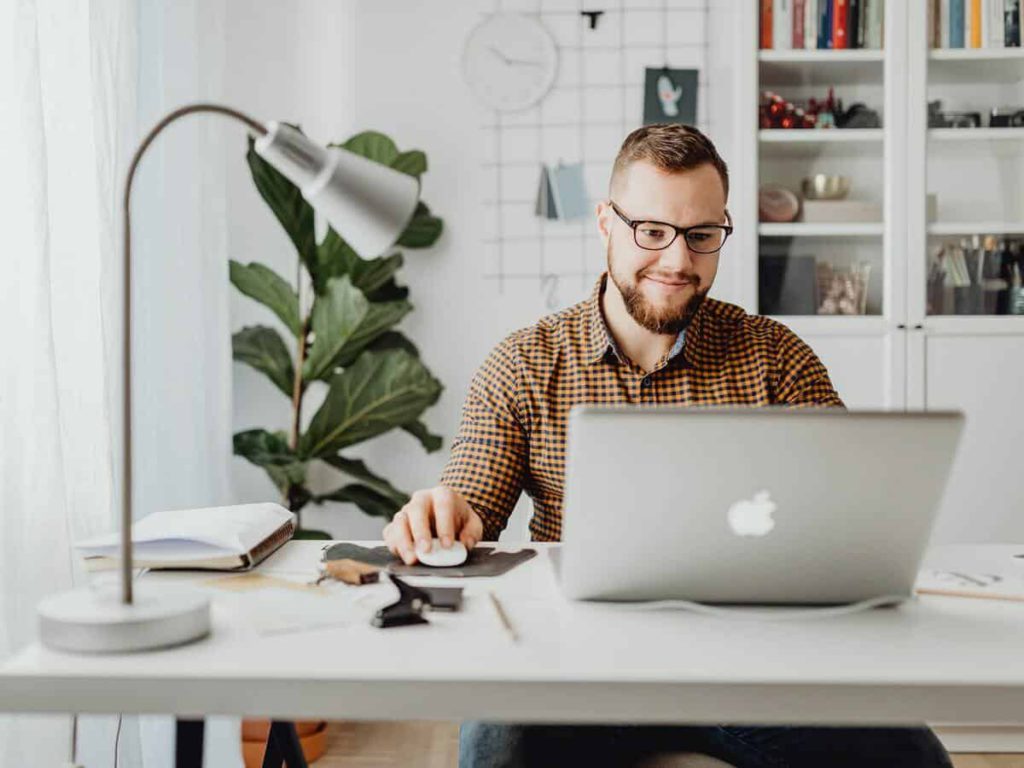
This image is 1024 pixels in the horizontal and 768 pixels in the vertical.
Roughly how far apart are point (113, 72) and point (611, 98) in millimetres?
1586

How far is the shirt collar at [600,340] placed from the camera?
1741 mm

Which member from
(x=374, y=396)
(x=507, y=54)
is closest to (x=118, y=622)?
(x=374, y=396)

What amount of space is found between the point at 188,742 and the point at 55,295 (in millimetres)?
876

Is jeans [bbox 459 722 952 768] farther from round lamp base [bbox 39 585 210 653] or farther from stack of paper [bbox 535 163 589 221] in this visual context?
stack of paper [bbox 535 163 589 221]

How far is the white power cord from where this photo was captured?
1019 millimetres

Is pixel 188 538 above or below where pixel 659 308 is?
below

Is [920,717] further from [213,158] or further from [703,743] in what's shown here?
[213,158]

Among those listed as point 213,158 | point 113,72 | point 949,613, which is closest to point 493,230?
point 213,158

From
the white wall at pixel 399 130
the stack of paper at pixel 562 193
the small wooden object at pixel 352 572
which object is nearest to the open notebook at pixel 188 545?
the small wooden object at pixel 352 572

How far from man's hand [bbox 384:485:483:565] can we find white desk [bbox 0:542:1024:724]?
0.32m

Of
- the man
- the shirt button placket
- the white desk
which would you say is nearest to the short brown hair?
the man

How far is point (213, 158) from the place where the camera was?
8.51 ft

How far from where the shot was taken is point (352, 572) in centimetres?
117

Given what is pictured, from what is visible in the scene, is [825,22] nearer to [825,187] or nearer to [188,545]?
[825,187]
